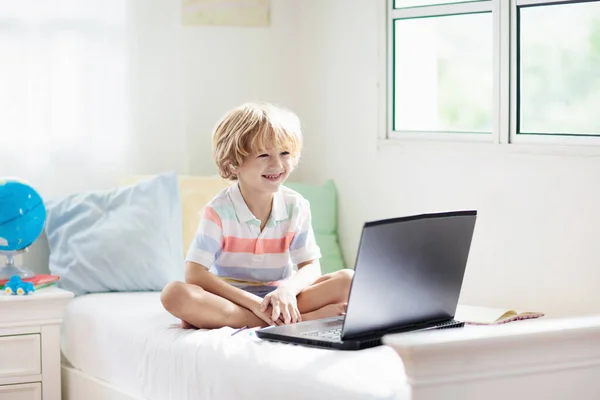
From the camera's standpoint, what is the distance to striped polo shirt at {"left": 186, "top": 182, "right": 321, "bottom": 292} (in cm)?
253

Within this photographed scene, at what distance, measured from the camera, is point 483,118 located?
3.19 metres

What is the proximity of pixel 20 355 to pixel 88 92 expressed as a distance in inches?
39.1

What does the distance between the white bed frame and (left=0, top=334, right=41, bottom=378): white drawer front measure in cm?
170

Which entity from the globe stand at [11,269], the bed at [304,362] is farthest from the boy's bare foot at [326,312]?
the globe stand at [11,269]

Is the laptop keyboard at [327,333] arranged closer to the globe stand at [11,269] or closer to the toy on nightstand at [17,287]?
the toy on nightstand at [17,287]

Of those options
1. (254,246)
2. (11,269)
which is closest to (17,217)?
(11,269)

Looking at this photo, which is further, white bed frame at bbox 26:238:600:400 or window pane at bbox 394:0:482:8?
window pane at bbox 394:0:482:8

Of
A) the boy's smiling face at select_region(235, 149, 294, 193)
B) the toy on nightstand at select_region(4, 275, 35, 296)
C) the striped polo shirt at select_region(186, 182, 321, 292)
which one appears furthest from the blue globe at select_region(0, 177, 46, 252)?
the boy's smiling face at select_region(235, 149, 294, 193)

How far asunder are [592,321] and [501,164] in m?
1.51

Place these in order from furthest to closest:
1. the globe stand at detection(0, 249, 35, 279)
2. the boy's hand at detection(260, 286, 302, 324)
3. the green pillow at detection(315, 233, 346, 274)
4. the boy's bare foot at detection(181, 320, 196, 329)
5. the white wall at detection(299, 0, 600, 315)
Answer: the green pillow at detection(315, 233, 346, 274) → the globe stand at detection(0, 249, 35, 279) → the white wall at detection(299, 0, 600, 315) → the boy's bare foot at detection(181, 320, 196, 329) → the boy's hand at detection(260, 286, 302, 324)

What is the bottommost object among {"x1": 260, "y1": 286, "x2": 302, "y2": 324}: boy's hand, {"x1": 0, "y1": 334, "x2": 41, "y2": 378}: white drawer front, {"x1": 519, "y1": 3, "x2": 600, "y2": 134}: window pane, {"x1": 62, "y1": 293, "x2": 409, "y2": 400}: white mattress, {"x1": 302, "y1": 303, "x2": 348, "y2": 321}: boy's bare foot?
{"x1": 0, "y1": 334, "x2": 41, "y2": 378}: white drawer front

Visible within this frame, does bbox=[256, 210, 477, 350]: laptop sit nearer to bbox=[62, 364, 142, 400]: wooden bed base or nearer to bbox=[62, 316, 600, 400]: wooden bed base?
bbox=[62, 316, 600, 400]: wooden bed base

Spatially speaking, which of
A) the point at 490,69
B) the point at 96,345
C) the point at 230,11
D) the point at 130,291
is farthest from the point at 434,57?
the point at 96,345

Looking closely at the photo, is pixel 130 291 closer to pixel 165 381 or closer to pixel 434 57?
pixel 165 381
